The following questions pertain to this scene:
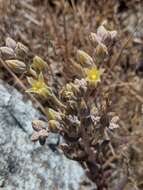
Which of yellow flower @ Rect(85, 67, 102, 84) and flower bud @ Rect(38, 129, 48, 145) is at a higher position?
yellow flower @ Rect(85, 67, 102, 84)

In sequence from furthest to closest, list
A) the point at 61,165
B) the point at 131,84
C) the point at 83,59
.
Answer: the point at 131,84, the point at 61,165, the point at 83,59

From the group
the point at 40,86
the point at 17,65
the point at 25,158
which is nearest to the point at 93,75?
the point at 40,86

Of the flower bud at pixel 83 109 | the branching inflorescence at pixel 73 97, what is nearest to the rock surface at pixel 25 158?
the branching inflorescence at pixel 73 97

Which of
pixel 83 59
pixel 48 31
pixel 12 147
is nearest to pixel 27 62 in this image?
pixel 83 59

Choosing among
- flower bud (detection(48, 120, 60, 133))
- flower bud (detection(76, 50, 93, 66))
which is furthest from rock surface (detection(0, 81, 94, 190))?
flower bud (detection(76, 50, 93, 66))

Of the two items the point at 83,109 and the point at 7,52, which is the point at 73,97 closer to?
the point at 83,109

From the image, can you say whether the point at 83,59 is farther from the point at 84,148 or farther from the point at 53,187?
the point at 53,187

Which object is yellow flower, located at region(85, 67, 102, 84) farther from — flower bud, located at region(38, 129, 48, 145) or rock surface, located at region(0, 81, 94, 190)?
rock surface, located at region(0, 81, 94, 190)
